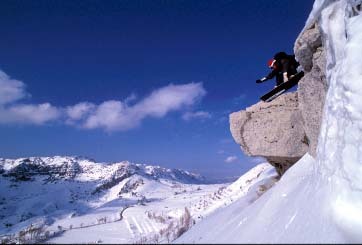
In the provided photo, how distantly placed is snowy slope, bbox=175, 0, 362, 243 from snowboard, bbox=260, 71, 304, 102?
8.91 ft

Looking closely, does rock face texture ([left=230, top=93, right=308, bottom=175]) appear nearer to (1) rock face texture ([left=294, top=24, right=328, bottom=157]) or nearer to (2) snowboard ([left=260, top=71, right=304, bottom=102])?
(2) snowboard ([left=260, top=71, right=304, bottom=102])

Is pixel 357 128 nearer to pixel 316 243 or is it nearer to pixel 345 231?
pixel 345 231

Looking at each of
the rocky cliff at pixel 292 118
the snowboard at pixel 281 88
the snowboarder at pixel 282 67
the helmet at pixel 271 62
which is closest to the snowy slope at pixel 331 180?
the rocky cliff at pixel 292 118

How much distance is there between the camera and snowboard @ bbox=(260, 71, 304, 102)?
9445mm

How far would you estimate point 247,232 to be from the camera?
4.44 m

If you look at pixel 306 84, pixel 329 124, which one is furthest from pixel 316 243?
pixel 306 84

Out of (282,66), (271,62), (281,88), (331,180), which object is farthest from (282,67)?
(331,180)

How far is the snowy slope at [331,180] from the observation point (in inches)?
164

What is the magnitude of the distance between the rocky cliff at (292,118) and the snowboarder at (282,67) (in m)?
1.28

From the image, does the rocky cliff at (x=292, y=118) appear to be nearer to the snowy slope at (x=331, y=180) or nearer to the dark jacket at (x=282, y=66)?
the snowy slope at (x=331, y=180)

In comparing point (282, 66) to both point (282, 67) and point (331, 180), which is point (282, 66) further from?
point (331, 180)

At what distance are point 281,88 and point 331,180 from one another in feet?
16.7

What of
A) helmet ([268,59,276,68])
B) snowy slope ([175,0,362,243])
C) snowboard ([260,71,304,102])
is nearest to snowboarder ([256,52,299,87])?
helmet ([268,59,276,68])

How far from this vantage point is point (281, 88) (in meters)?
9.78
